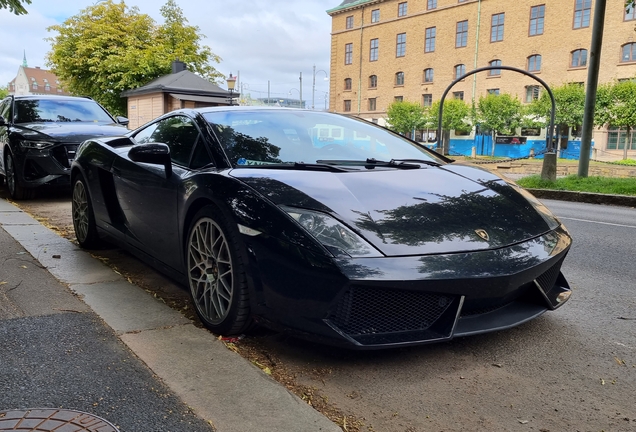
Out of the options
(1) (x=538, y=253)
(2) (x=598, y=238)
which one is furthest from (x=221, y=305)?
(2) (x=598, y=238)

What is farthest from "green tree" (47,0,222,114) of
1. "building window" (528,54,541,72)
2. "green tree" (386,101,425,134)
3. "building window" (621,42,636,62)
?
"building window" (621,42,636,62)

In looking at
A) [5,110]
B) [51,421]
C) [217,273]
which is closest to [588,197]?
[217,273]

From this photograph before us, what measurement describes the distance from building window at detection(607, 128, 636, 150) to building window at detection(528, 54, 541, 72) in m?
8.73

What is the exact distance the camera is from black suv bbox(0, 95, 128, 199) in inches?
308

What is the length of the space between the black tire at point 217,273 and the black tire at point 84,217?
1902 millimetres

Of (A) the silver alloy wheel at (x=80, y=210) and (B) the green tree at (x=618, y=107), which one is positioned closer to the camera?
(A) the silver alloy wheel at (x=80, y=210)

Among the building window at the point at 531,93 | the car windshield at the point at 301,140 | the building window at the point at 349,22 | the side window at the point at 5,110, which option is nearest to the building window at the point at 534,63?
the building window at the point at 531,93

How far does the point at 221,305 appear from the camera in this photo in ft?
9.70

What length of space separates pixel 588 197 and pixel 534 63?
40.4m

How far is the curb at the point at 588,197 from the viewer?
1081cm

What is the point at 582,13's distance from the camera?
44094 mm

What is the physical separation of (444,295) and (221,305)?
1152mm

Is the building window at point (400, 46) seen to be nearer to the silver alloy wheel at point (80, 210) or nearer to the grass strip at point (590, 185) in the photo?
the grass strip at point (590, 185)

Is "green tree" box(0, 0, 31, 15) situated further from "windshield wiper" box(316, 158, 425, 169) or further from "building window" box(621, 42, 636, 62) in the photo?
"building window" box(621, 42, 636, 62)
